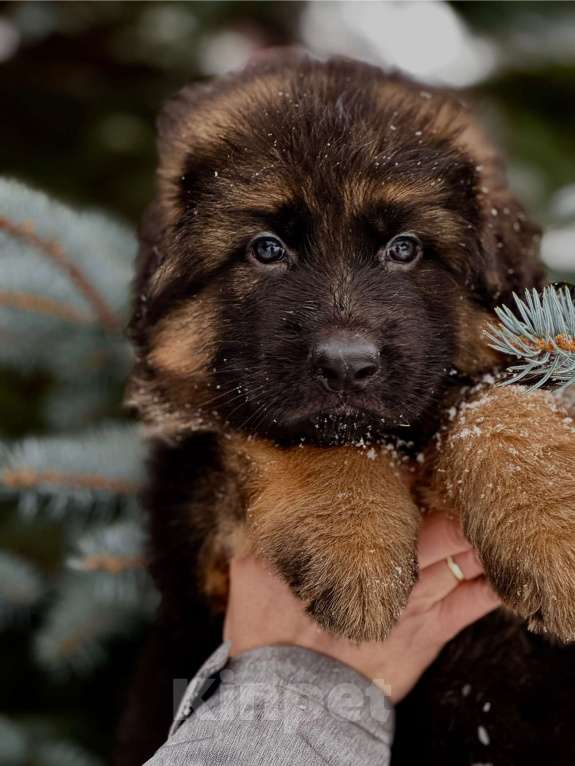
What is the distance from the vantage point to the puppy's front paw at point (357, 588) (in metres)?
1.56

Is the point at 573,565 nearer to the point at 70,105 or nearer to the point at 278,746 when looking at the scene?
the point at 278,746

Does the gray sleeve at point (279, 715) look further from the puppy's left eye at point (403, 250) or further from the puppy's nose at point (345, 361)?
the puppy's left eye at point (403, 250)

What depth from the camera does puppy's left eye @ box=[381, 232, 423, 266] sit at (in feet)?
6.07

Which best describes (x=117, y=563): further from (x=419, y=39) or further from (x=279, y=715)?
(x=419, y=39)

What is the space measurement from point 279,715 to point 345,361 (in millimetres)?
730

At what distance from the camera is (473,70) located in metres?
3.08

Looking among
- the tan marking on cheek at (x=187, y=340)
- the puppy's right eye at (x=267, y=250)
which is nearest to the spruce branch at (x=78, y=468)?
the tan marking on cheek at (x=187, y=340)

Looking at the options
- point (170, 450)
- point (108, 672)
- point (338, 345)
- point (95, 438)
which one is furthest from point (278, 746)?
point (108, 672)

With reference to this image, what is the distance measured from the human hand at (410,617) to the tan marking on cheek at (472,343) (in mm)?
392

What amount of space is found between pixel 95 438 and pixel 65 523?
500mm

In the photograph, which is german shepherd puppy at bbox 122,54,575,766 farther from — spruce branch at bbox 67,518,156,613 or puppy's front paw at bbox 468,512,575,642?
spruce branch at bbox 67,518,156,613

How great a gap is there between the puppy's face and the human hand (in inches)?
12.6

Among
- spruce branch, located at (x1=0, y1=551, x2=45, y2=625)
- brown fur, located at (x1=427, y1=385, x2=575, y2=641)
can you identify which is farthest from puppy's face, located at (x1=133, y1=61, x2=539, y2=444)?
spruce branch, located at (x1=0, y1=551, x2=45, y2=625)

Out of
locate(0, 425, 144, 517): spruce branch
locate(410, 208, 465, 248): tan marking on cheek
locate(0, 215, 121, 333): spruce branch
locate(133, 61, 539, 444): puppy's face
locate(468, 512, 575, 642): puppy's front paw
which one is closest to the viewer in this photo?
locate(468, 512, 575, 642): puppy's front paw
